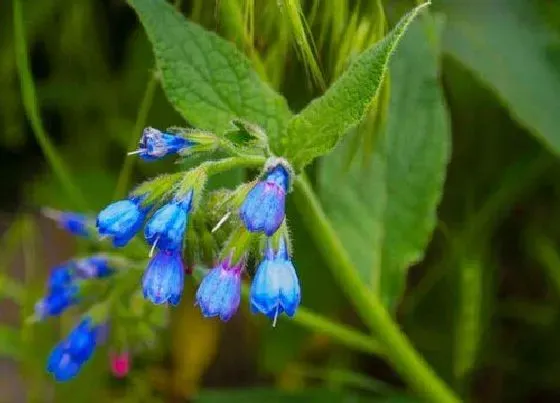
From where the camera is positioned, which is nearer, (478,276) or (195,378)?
(478,276)

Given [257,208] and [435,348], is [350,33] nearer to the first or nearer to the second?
[257,208]

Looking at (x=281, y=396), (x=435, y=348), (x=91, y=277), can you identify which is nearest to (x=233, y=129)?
(x=91, y=277)

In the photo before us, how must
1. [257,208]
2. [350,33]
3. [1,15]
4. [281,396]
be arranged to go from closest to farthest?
[257,208] < [350,33] < [281,396] < [1,15]

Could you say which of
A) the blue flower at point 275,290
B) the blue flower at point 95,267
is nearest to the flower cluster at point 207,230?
the blue flower at point 275,290

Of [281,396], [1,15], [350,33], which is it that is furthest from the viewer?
[1,15]

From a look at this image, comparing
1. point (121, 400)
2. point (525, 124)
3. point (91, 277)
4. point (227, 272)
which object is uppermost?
point (525, 124)
